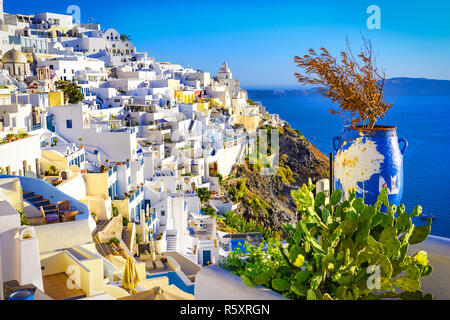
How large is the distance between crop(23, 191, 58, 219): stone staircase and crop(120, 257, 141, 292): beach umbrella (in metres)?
1.83

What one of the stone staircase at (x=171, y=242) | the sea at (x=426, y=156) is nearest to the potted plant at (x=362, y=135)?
the stone staircase at (x=171, y=242)

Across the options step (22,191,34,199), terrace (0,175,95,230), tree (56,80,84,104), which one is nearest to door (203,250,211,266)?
terrace (0,175,95,230)

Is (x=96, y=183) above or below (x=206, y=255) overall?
above

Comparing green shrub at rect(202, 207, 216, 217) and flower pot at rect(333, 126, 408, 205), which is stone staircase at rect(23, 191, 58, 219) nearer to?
flower pot at rect(333, 126, 408, 205)

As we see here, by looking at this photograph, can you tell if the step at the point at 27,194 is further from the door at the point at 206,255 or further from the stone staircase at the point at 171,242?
Answer: the door at the point at 206,255

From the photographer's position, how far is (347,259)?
202cm

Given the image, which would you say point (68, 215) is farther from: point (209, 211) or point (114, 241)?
point (209, 211)

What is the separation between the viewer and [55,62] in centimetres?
2736

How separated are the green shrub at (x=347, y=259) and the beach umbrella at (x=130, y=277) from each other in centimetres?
451

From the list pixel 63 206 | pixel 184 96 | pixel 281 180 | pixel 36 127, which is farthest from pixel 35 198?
pixel 184 96

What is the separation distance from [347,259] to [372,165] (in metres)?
1.27

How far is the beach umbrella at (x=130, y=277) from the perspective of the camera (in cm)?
648

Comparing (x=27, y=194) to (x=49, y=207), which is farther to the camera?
(x=27, y=194)

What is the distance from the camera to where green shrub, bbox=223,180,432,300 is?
2.02 m
